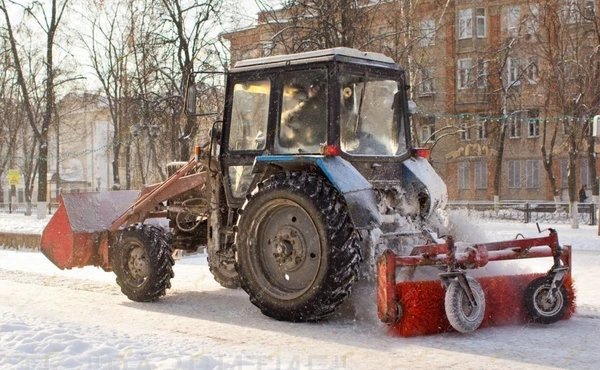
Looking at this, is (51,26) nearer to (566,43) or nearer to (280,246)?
(566,43)

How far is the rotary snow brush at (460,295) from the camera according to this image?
23.0 feet

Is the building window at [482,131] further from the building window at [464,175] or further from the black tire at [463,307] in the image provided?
the black tire at [463,307]

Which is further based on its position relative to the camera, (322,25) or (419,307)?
(322,25)

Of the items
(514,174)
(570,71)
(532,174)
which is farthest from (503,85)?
(570,71)

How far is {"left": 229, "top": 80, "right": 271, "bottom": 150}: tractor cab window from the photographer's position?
343 inches

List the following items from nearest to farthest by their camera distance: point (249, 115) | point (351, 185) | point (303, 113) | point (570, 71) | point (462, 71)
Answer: point (351, 185) < point (303, 113) < point (249, 115) < point (570, 71) < point (462, 71)

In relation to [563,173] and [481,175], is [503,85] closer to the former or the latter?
[563,173]

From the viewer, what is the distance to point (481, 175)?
49.3 metres

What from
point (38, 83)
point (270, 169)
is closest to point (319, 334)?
point (270, 169)

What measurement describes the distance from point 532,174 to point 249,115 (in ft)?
137

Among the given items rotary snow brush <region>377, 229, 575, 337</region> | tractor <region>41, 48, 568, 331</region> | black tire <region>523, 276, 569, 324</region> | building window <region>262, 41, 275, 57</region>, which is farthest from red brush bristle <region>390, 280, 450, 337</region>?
building window <region>262, 41, 275, 57</region>

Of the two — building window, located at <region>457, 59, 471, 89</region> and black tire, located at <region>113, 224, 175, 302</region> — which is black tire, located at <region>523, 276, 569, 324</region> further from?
building window, located at <region>457, 59, 471, 89</region>

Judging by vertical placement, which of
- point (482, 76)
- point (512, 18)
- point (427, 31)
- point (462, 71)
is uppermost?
point (512, 18)

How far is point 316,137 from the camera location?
819cm
